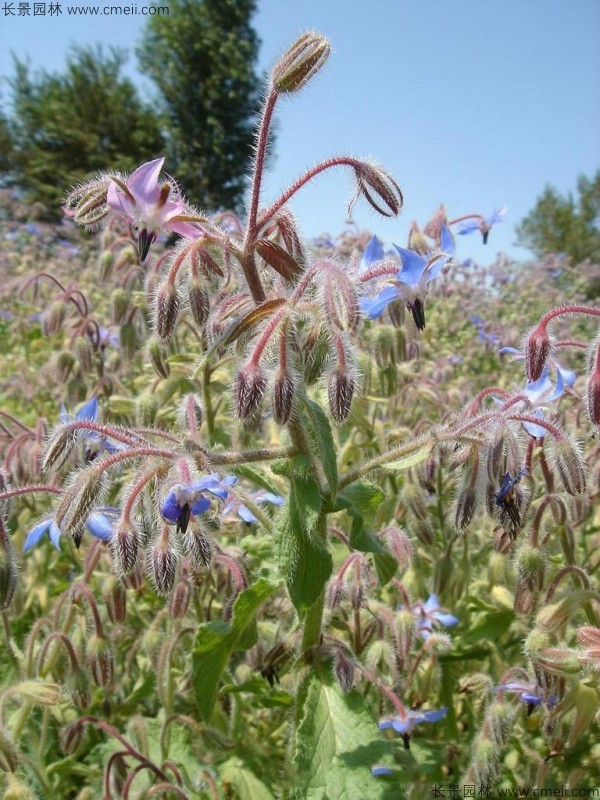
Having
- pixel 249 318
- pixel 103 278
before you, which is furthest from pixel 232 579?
pixel 103 278

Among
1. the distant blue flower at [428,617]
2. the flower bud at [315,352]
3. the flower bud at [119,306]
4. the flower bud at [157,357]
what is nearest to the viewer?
the flower bud at [315,352]

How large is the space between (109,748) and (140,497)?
40.9 inches

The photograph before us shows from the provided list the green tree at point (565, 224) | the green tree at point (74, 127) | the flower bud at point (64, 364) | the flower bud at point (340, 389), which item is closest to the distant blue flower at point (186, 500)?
the flower bud at point (340, 389)

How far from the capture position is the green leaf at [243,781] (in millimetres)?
1704

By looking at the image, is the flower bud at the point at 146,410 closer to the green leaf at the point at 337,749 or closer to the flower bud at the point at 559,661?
the green leaf at the point at 337,749

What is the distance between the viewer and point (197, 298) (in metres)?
→ 1.27

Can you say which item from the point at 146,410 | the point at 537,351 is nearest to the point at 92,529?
the point at 146,410

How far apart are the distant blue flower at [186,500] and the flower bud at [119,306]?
1539mm

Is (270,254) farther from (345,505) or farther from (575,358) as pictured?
(575,358)

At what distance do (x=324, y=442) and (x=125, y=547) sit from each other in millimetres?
368

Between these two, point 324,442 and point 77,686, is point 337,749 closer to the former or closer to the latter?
point 324,442

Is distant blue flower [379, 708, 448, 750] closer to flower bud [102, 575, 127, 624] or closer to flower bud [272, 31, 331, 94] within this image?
flower bud [102, 575, 127, 624]

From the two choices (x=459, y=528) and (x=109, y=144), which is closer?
(x=459, y=528)

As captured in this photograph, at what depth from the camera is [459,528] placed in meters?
1.37
